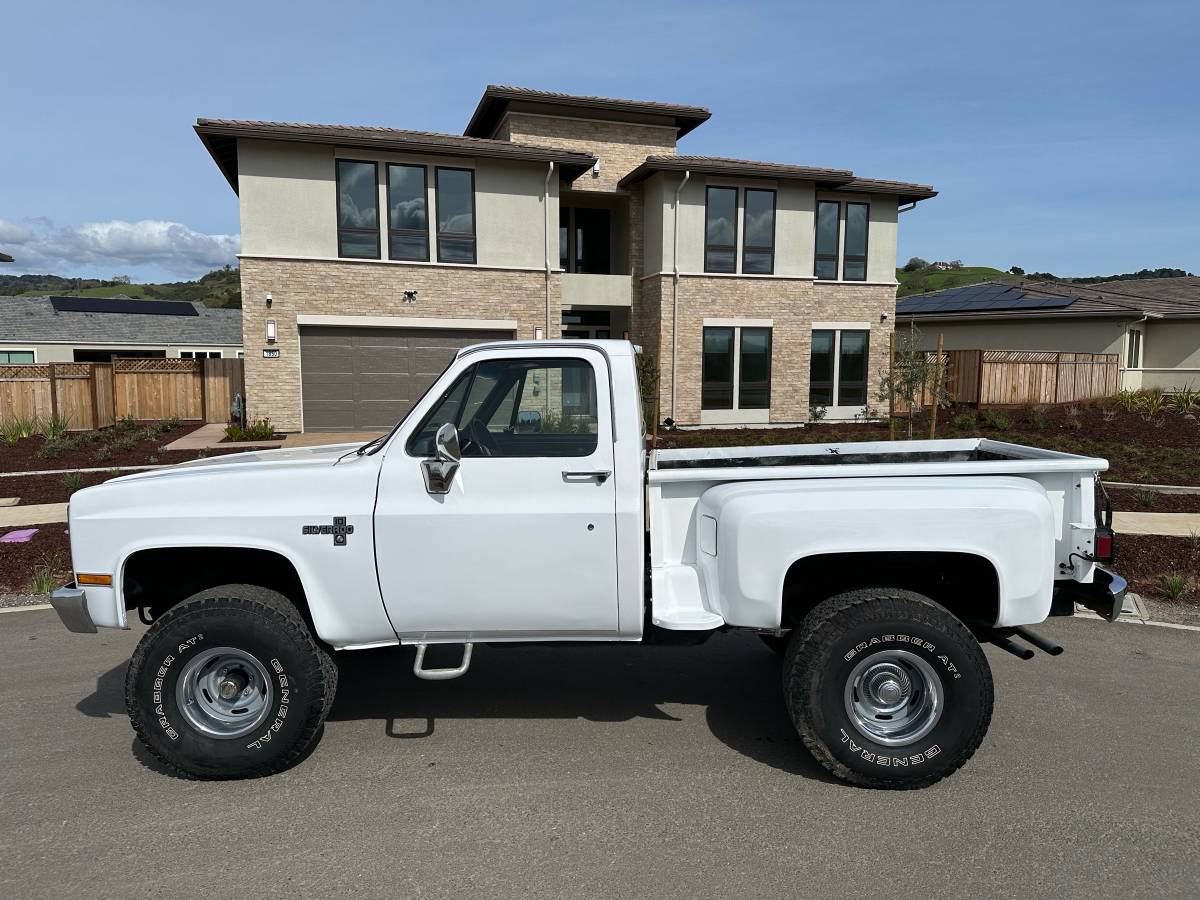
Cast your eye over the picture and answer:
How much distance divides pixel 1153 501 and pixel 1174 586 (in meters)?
4.21

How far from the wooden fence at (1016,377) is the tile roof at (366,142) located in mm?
11405

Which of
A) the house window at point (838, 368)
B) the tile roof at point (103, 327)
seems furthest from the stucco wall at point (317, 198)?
the tile roof at point (103, 327)

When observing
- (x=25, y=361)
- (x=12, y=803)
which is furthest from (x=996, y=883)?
(x=25, y=361)

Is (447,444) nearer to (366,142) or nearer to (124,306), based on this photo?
(366,142)

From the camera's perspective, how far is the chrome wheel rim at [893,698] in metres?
4.03

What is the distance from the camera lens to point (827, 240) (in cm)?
2409

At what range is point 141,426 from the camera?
830 inches

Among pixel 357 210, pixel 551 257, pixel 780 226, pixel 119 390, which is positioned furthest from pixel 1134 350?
pixel 119 390

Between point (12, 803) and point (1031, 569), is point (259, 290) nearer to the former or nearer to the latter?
point (12, 803)

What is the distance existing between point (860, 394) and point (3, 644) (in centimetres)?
2204

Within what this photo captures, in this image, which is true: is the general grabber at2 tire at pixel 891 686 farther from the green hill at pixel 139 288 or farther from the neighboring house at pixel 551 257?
the green hill at pixel 139 288

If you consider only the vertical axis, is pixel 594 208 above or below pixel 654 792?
above

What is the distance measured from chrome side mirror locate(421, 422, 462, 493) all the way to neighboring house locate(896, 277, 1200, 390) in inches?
1082

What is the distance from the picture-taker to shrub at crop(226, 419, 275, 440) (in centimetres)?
1909
